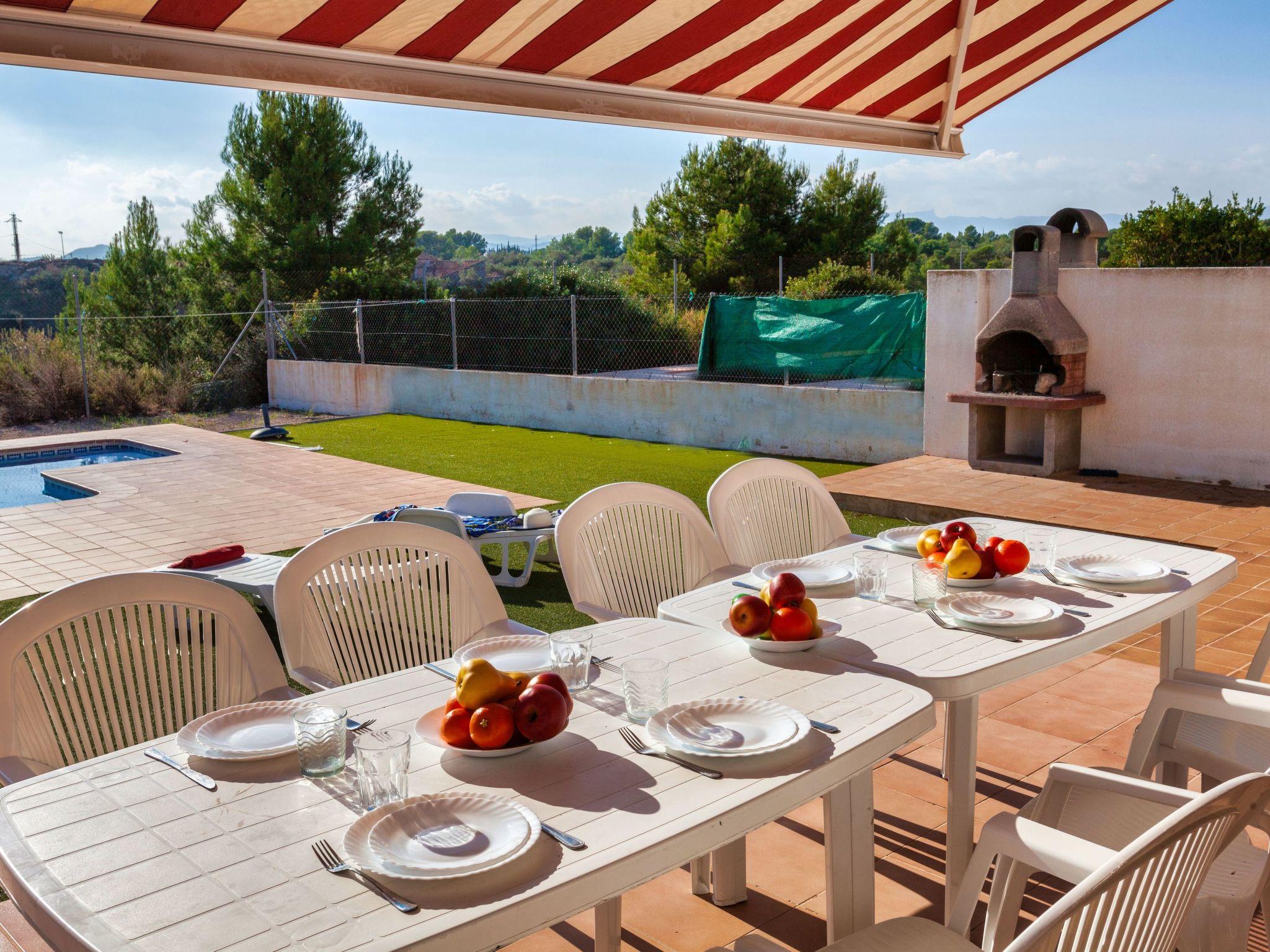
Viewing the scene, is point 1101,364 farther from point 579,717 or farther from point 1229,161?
point 1229,161

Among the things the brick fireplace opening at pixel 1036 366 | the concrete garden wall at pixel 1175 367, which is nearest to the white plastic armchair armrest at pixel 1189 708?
the brick fireplace opening at pixel 1036 366

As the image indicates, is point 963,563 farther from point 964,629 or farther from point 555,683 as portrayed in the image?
point 555,683

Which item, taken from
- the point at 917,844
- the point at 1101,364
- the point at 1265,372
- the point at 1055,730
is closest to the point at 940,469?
the point at 1101,364

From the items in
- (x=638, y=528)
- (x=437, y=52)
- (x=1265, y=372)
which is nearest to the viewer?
(x=437, y=52)

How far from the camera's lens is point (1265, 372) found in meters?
8.19

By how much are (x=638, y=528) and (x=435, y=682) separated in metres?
1.65

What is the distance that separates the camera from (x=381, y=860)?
1563mm

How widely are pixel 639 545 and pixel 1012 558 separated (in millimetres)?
1397

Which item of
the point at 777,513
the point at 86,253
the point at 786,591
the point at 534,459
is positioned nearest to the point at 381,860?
the point at 786,591

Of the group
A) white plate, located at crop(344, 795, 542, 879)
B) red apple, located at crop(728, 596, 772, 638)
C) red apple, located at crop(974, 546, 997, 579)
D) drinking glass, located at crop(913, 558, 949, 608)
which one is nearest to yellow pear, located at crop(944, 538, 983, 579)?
red apple, located at crop(974, 546, 997, 579)

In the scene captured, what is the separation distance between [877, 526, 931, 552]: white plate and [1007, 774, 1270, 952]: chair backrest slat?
1.81 metres

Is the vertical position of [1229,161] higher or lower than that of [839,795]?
higher

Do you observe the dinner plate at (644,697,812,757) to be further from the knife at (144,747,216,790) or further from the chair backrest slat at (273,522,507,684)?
the chair backrest slat at (273,522,507,684)

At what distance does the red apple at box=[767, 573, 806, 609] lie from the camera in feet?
8.20
